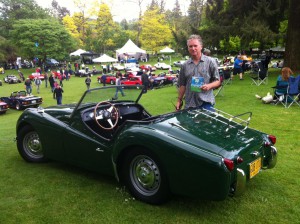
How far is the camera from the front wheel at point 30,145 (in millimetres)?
5113

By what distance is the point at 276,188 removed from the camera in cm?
390

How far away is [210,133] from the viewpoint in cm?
357

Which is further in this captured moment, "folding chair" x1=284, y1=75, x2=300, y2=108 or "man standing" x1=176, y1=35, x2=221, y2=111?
"folding chair" x1=284, y1=75, x2=300, y2=108

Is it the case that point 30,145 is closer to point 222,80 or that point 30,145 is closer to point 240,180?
point 240,180

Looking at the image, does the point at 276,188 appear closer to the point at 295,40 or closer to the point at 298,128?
the point at 298,128

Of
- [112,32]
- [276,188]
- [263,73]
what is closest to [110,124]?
[276,188]

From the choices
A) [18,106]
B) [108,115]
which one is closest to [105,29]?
[18,106]

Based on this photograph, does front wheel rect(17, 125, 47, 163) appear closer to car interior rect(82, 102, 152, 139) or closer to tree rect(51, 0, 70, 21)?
car interior rect(82, 102, 152, 139)

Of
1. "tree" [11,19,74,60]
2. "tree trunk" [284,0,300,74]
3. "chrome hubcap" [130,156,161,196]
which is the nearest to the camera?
"chrome hubcap" [130,156,161,196]

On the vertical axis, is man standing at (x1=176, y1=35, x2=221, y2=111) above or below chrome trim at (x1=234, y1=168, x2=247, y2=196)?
above

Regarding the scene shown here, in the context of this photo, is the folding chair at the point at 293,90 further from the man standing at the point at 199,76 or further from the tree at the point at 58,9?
the tree at the point at 58,9

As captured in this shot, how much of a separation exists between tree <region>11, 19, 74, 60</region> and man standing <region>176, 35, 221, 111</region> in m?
46.5

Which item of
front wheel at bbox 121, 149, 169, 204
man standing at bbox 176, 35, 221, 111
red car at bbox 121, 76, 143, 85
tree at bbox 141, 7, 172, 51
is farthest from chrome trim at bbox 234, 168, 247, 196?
tree at bbox 141, 7, 172, 51

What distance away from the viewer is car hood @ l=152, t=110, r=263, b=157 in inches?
128
